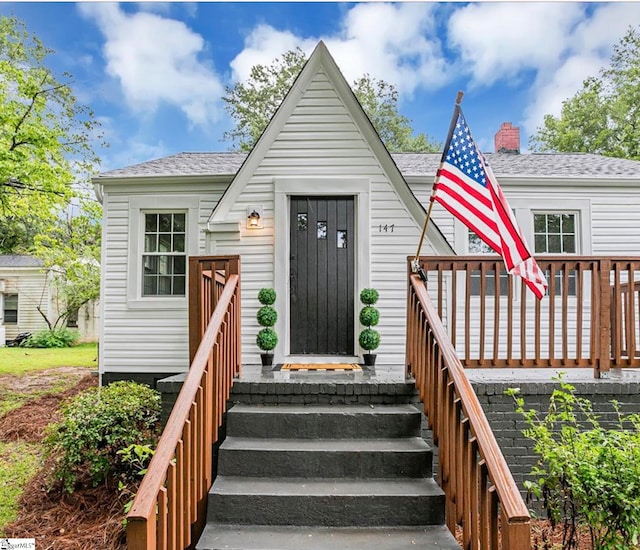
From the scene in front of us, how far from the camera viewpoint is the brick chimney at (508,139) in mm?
9195

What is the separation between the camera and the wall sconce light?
17.5 feet

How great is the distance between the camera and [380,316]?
5.34 meters

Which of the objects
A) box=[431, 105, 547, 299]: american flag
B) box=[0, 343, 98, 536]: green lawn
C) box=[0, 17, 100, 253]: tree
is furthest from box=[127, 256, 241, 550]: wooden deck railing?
box=[0, 17, 100, 253]: tree

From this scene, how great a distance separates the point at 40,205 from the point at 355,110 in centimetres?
727

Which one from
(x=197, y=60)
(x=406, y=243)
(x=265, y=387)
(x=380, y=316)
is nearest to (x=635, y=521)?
(x=265, y=387)

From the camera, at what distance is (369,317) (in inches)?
198

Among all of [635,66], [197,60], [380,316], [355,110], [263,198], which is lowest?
[380,316]

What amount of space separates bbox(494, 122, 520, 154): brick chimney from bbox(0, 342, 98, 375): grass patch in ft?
38.2

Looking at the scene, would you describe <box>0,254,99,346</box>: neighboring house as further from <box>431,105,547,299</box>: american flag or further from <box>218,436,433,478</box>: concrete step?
<box>431,105,547,299</box>: american flag

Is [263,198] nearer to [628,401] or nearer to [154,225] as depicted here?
[154,225]

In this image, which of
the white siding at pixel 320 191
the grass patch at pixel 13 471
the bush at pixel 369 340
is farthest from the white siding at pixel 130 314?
the bush at pixel 369 340

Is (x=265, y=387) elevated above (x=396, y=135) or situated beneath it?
situated beneath

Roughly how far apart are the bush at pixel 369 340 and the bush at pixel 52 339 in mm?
15296

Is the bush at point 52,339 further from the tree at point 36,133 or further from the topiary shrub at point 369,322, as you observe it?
the topiary shrub at point 369,322
